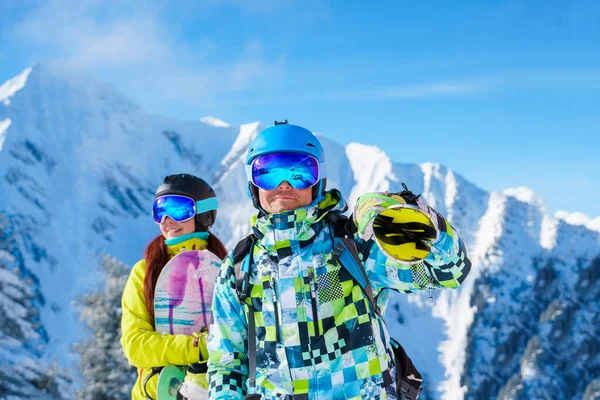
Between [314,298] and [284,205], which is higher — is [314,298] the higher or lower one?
the lower one

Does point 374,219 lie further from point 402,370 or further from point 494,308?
point 494,308

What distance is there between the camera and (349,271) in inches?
105

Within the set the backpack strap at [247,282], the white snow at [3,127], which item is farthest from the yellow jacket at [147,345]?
the white snow at [3,127]

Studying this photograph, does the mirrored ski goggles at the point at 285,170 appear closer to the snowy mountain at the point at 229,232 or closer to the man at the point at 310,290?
the man at the point at 310,290

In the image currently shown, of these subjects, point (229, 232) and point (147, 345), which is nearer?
point (147, 345)

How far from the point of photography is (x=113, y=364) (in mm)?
15008

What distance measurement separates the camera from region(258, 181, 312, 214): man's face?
287cm

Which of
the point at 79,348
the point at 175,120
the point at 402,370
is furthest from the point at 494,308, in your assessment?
the point at 402,370

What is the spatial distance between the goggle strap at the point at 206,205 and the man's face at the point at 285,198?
1896 mm

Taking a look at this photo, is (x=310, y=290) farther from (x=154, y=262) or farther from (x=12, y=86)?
(x=12, y=86)

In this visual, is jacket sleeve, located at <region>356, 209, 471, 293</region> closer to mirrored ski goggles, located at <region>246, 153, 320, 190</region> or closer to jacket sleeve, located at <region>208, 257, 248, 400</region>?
mirrored ski goggles, located at <region>246, 153, 320, 190</region>

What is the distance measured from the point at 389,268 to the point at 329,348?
519mm

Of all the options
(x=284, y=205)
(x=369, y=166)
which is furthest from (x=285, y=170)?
(x=369, y=166)

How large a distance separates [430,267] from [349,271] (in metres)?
0.42
